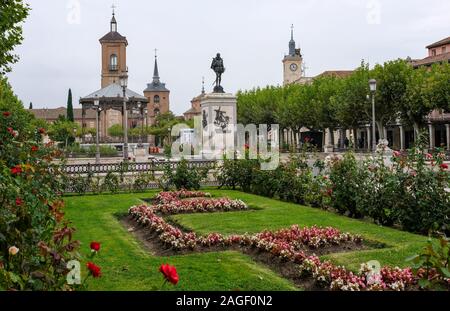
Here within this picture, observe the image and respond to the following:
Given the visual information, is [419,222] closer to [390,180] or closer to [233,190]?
[390,180]

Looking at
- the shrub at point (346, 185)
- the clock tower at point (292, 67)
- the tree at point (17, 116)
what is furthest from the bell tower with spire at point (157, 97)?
the shrub at point (346, 185)

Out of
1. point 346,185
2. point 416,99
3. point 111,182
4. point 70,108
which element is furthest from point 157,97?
point 346,185

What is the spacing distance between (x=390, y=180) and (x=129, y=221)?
6.34 m

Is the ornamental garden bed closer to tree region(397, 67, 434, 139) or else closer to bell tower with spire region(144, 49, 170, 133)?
tree region(397, 67, 434, 139)

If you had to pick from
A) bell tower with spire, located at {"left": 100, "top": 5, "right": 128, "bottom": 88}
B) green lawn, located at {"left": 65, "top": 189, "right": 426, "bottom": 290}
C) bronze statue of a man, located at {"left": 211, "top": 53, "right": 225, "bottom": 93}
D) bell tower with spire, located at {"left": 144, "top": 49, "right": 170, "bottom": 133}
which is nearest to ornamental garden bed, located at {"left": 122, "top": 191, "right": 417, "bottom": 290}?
green lawn, located at {"left": 65, "top": 189, "right": 426, "bottom": 290}

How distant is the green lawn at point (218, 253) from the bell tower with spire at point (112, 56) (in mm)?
102810

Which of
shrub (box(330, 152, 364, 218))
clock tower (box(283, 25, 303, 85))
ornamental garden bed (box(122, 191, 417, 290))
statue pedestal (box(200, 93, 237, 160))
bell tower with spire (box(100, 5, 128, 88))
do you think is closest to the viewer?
ornamental garden bed (box(122, 191, 417, 290))

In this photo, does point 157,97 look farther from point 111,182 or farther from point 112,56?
point 111,182

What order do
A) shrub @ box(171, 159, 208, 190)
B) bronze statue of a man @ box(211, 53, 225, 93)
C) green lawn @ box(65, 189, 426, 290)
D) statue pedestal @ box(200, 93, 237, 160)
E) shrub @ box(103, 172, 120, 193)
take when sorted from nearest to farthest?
green lawn @ box(65, 189, 426, 290), shrub @ box(171, 159, 208, 190), shrub @ box(103, 172, 120, 193), statue pedestal @ box(200, 93, 237, 160), bronze statue of a man @ box(211, 53, 225, 93)

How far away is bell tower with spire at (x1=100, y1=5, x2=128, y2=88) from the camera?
117562mm

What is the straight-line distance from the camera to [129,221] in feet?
47.5

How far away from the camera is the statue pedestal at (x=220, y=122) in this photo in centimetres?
3080

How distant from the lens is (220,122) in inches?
1216

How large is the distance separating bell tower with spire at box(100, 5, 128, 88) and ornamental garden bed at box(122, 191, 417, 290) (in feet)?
350
